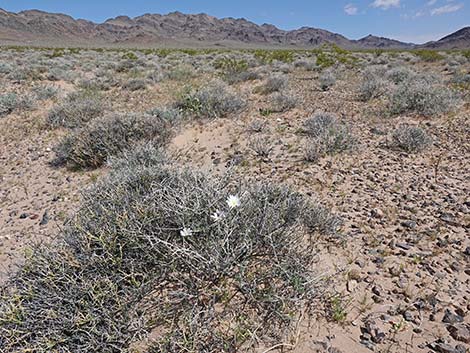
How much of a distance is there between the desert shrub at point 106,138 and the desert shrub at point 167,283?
9.64 ft

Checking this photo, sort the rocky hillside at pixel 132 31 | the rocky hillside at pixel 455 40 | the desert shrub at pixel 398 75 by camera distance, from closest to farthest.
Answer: the desert shrub at pixel 398 75 < the rocky hillside at pixel 132 31 < the rocky hillside at pixel 455 40

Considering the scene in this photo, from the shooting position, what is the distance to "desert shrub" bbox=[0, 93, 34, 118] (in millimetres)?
8172

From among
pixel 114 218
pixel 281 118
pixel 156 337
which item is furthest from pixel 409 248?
pixel 281 118

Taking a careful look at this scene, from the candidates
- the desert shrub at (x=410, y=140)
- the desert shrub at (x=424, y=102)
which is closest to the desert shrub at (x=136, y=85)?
the desert shrub at (x=424, y=102)

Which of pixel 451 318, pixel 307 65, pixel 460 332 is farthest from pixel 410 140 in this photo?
pixel 307 65

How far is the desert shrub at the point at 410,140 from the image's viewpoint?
500 cm

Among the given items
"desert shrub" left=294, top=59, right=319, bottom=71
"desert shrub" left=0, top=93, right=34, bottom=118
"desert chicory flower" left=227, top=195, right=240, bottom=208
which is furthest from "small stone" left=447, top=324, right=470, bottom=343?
"desert shrub" left=294, top=59, right=319, bottom=71

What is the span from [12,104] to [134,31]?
486 ft

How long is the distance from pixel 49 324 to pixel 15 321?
18 centimetres

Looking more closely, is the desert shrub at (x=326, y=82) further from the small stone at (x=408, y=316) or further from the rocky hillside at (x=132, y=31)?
the rocky hillside at (x=132, y=31)

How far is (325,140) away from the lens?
505 centimetres

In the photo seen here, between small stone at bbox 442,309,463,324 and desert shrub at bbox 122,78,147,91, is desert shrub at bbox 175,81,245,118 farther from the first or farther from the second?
small stone at bbox 442,309,463,324

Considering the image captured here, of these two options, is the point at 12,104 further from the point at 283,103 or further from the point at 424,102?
the point at 424,102

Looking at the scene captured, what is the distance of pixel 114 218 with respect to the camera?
7.20 ft
